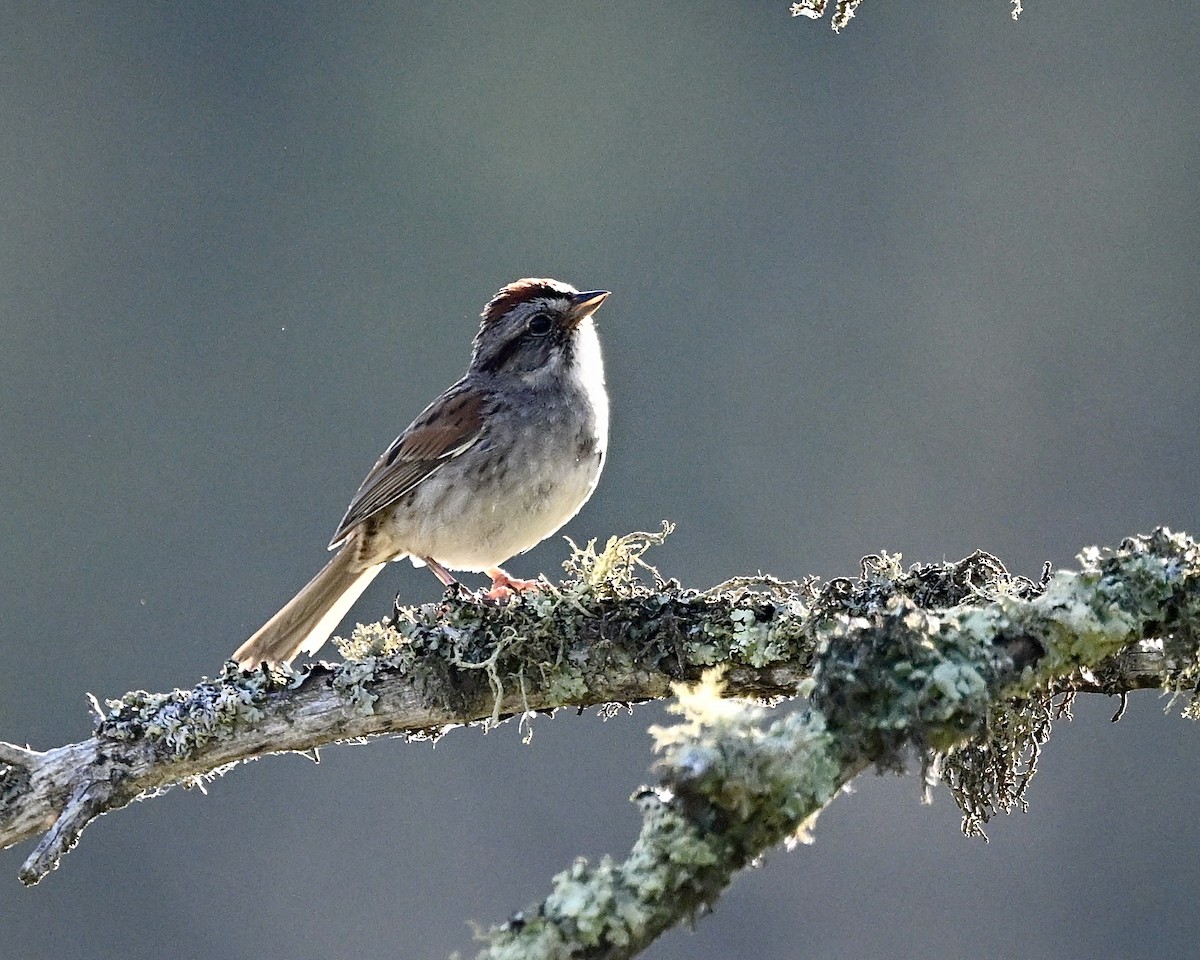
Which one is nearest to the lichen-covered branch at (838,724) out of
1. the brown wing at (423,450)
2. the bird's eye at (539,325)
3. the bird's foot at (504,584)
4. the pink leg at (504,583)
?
the bird's foot at (504,584)

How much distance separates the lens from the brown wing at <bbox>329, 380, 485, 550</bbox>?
654 centimetres

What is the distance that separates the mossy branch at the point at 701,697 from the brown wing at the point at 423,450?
71.6 inches

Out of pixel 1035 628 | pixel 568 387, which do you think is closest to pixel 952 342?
pixel 568 387

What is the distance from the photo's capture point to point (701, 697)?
119 inches

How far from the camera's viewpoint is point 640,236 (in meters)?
29.3

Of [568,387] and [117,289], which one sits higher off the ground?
A: [117,289]

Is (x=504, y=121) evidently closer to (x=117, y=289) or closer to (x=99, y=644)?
(x=117, y=289)

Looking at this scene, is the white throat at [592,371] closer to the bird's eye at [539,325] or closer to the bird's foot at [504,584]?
the bird's eye at [539,325]

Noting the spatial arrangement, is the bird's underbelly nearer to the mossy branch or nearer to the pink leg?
the pink leg

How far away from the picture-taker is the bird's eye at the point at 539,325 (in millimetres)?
6691

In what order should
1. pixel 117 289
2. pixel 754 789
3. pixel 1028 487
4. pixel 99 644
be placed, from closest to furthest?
pixel 754 789 → pixel 99 644 → pixel 1028 487 → pixel 117 289

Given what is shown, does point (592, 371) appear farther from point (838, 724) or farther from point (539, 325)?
point (838, 724)

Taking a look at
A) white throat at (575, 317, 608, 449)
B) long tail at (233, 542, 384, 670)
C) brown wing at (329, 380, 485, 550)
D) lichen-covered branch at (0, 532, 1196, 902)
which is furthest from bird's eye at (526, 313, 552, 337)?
lichen-covered branch at (0, 532, 1196, 902)

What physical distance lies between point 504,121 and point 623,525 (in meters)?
20.7
